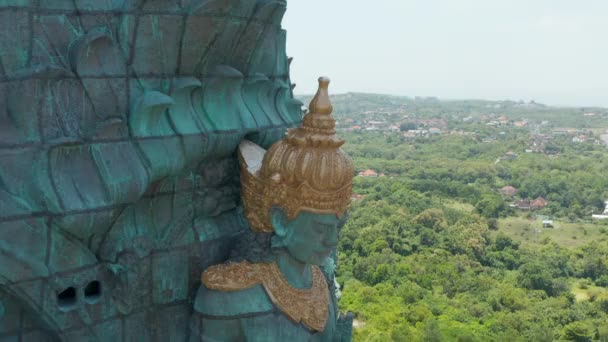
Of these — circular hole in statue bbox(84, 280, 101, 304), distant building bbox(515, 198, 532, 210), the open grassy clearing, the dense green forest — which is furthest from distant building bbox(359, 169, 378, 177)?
circular hole in statue bbox(84, 280, 101, 304)

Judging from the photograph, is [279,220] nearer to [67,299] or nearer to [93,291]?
[93,291]

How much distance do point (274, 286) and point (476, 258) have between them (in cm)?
3056

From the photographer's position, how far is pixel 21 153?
12.1 ft

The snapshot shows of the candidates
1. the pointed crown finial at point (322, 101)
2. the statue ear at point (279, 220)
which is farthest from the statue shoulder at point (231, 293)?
the pointed crown finial at point (322, 101)

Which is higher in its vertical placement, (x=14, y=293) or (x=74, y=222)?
(x=74, y=222)

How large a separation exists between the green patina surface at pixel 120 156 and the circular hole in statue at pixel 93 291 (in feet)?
A: 0.04

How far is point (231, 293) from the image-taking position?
14.1ft

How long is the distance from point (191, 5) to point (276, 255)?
190cm

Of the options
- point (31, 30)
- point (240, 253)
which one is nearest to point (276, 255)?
point (240, 253)

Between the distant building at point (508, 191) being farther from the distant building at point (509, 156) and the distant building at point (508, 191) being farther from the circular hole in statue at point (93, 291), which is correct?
the circular hole in statue at point (93, 291)

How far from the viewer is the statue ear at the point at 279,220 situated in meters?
4.34

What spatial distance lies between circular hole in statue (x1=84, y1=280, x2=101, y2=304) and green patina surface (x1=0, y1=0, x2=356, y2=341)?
0.04ft

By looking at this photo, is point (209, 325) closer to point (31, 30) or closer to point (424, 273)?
point (31, 30)

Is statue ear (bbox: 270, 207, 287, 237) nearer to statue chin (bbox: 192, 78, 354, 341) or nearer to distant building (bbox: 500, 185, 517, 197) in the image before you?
statue chin (bbox: 192, 78, 354, 341)
